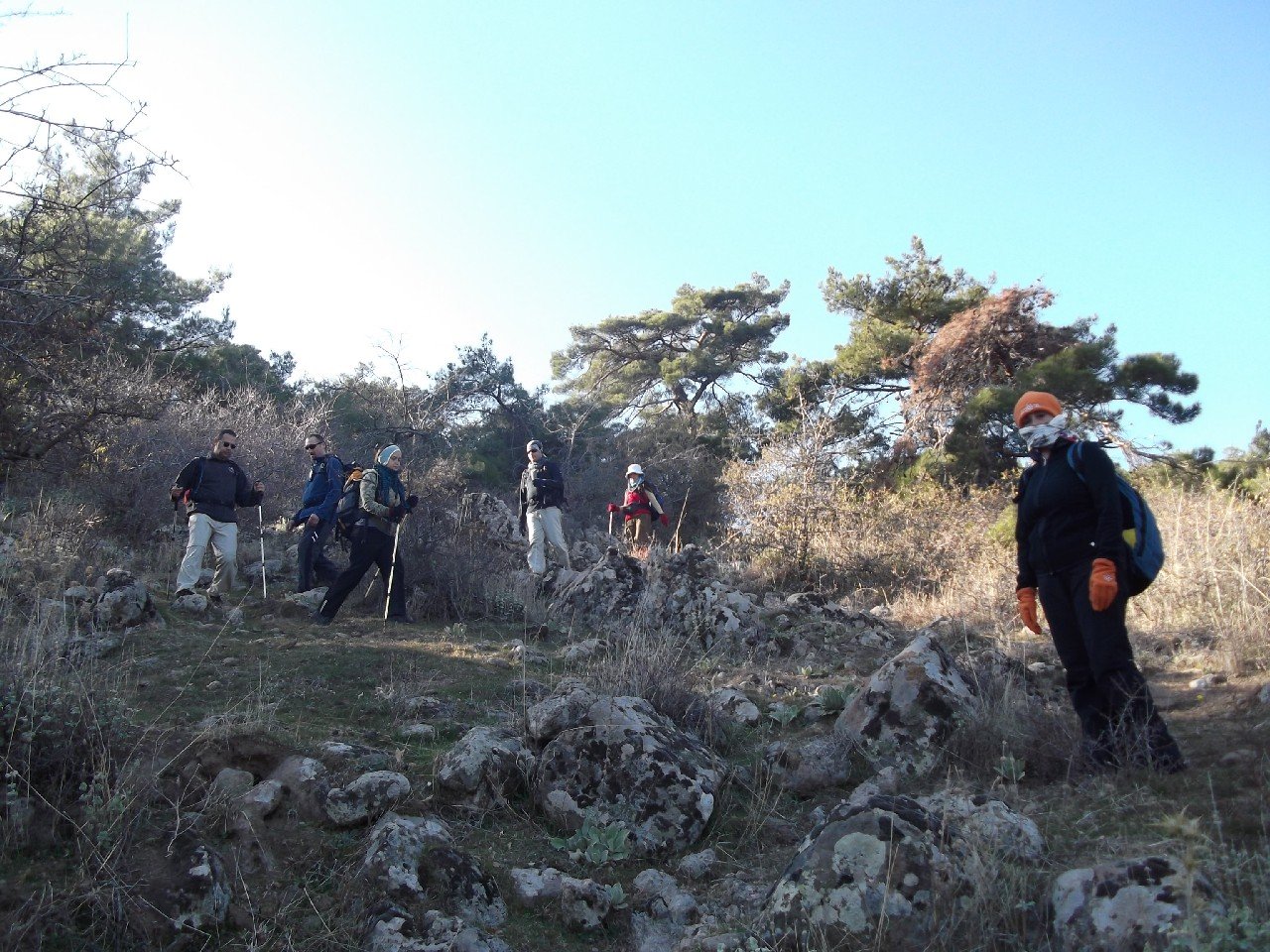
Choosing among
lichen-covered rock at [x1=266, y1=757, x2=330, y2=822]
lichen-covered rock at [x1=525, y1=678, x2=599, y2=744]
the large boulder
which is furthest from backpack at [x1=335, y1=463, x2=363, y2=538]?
the large boulder

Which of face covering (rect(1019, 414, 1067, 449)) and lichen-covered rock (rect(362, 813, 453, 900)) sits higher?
face covering (rect(1019, 414, 1067, 449))

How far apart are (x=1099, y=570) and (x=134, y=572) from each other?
816 centimetres

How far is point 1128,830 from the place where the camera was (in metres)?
3.14

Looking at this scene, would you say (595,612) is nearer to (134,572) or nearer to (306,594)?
(306,594)

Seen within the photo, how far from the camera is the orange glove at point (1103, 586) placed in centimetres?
380

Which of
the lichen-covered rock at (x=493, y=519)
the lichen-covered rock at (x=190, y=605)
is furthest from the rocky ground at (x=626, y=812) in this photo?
the lichen-covered rock at (x=493, y=519)

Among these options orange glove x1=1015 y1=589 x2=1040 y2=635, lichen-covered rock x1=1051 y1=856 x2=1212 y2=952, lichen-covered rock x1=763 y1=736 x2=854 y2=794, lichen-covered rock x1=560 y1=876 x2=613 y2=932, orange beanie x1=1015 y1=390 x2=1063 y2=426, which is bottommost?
lichen-covered rock x1=560 y1=876 x2=613 y2=932

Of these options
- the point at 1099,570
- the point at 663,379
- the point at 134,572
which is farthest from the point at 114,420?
the point at 663,379

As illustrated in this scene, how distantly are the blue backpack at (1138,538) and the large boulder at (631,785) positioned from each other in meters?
1.96

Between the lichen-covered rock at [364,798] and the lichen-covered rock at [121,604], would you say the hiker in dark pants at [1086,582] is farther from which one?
the lichen-covered rock at [121,604]

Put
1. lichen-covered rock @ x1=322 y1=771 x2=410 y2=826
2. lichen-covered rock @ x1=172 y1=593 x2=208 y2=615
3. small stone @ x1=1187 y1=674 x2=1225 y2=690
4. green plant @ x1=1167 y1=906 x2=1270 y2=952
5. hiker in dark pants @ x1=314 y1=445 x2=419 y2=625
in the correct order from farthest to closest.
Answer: hiker in dark pants @ x1=314 y1=445 x2=419 y2=625 < lichen-covered rock @ x1=172 y1=593 x2=208 y2=615 < small stone @ x1=1187 y1=674 x2=1225 y2=690 < lichen-covered rock @ x1=322 y1=771 x2=410 y2=826 < green plant @ x1=1167 y1=906 x2=1270 y2=952

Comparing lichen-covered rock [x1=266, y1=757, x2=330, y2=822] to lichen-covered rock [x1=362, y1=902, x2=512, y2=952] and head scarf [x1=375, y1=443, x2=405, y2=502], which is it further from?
head scarf [x1=375, y1=443, x2=405, y2=502]

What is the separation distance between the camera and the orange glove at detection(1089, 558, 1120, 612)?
3.80m

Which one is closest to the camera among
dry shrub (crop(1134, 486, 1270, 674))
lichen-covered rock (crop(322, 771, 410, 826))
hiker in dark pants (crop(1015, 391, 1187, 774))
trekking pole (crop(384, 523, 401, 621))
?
lichen-covered rock (crop(322, 771, 410, 826))
